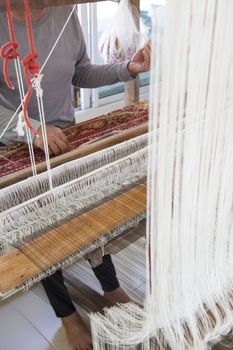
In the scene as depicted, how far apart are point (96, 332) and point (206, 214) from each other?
1.08ft

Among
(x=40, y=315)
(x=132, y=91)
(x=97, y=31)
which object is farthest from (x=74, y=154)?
(x=97, y=31)

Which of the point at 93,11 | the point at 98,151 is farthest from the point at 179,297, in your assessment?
the point at 93,11

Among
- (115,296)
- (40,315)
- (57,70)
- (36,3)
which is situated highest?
(36,3)

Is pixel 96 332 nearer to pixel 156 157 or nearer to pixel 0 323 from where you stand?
pixel 156 157

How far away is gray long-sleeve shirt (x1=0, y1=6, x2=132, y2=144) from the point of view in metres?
1.27

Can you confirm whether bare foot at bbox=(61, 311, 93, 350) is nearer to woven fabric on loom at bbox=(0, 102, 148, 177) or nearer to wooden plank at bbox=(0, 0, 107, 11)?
woven fabric on loom at bbox=(0, 102, 148, 177)

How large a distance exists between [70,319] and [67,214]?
755mm

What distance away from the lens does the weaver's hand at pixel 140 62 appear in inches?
52.4

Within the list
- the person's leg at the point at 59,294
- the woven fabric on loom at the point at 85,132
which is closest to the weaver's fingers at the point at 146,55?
the woven fabric on loom at the point at 85,132

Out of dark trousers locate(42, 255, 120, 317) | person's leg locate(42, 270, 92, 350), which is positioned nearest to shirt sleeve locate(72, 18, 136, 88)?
dark trousers locate(42, 255, 120, 317)

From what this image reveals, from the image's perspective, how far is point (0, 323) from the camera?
164 centimetres

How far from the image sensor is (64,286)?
53.2 inches

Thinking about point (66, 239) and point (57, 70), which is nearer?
point (66, 239)

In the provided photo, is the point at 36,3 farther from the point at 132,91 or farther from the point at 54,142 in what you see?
the point at 132,91
